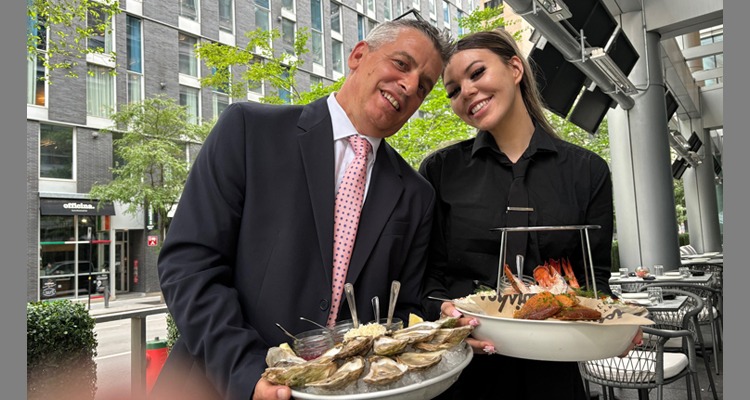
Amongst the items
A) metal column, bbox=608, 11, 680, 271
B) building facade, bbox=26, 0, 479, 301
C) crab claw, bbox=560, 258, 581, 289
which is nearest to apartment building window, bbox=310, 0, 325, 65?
building facade, bbox=26, 0, 479, 301

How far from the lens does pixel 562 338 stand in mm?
1101

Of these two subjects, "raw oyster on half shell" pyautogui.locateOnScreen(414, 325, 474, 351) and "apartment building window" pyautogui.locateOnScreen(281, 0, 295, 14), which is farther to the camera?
"apartment building window" pyautogui.locateOnScreen(281, 0, 295, 14)

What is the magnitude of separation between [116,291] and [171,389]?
612 inches

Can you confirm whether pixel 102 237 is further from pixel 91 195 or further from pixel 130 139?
pixel 130 139

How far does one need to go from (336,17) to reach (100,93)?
8.33 m

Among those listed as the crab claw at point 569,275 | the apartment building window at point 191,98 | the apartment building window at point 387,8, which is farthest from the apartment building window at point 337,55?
the crab claw at point 569,275

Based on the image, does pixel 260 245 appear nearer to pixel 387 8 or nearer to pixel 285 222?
pixel 285 222

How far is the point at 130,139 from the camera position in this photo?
521 inches

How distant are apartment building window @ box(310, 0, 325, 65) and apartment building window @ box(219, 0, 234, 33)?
2754mm

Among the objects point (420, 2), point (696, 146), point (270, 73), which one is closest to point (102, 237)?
point (270, 73)

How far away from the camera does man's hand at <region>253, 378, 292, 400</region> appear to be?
0.89 m

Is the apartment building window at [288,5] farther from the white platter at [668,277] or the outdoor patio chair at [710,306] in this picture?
the outdoor patio chair at [710,306]

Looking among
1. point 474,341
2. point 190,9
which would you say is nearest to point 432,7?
point 190,9

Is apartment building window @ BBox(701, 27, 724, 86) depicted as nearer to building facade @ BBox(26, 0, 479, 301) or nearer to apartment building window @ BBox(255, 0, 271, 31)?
building facade @ BBox(26, 0, 479, 301)
